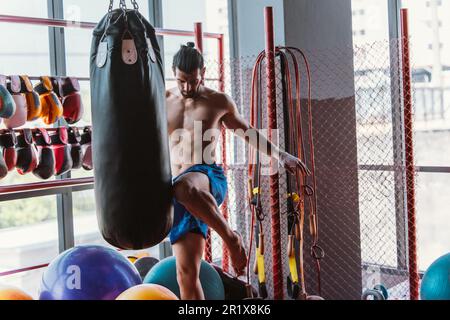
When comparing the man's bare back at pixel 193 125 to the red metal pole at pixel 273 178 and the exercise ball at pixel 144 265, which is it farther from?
the exercise ball at pixel 144 265

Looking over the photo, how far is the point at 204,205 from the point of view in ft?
9.42

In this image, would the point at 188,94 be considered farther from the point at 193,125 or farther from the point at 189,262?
the point at 189,262

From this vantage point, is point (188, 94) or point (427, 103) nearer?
point (188, 94)

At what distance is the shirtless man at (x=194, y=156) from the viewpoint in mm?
2965

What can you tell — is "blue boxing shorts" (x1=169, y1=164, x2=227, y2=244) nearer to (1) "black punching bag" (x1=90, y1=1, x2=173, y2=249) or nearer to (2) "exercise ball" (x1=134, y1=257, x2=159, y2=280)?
(1) "black punching bag" (x1=90, y1=1, x2=173, y2=249)

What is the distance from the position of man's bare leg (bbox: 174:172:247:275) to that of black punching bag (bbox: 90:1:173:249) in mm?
260

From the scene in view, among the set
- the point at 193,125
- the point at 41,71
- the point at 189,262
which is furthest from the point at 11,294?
the point at 41,71

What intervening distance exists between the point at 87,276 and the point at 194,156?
829 millimetres

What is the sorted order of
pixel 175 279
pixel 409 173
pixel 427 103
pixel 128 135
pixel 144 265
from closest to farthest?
1. pixel 128 135
2. pixel 175 279
3. pixel 409 173
4. pixel 144 265
5. pixel 427 103

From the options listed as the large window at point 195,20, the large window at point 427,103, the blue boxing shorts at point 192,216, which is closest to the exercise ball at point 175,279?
the blue boxing shorts at point 192,216

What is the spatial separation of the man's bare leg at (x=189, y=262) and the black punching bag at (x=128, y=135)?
0.60 metres

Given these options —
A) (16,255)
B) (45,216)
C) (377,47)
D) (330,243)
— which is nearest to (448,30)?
(377,47)

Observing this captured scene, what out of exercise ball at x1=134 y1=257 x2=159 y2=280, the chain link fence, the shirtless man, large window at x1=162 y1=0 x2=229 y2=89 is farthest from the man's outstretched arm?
large window at x1=162 y1=0 x2=229 y2=89

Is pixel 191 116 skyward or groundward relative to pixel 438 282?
skyward
